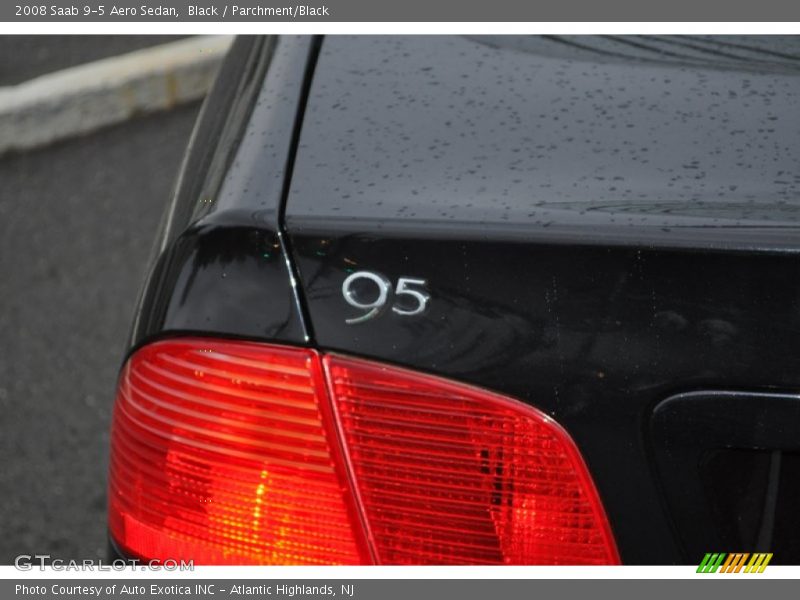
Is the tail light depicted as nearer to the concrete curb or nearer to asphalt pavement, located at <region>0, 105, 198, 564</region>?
asphalt pavement, located at <region>0, 105, 198, 564</region>

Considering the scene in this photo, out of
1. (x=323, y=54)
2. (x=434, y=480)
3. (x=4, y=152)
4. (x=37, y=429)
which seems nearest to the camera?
(x=434, y=480)

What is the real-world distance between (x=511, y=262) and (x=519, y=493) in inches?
10.5

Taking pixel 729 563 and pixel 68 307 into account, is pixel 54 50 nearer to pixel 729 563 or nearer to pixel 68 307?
pixel 68 307

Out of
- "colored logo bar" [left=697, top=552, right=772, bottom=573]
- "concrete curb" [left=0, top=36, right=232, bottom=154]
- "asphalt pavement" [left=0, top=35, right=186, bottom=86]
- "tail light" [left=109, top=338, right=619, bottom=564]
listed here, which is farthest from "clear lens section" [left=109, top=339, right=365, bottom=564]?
"asphalt pavement" [left=0, top=35, right=186, bottom=86]

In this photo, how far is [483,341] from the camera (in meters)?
1.20

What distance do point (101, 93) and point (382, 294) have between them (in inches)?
136

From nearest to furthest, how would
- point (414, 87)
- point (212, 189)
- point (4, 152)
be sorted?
1. point (212, 189)
2. point (414, 87)
3. point (4, 152)

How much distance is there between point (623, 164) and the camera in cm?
131

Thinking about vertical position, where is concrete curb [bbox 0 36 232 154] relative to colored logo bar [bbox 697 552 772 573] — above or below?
above

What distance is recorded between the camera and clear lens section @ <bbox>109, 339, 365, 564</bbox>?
1.27 m

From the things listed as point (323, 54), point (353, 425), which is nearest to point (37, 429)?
point (323, 54)

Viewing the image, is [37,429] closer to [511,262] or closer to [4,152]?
[4,152]

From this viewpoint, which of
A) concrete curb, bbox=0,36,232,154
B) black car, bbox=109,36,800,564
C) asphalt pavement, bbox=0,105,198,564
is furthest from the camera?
concrete curb, bbox=0,36,232,154

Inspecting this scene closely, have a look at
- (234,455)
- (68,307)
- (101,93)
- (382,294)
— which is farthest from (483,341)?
(101,93)
